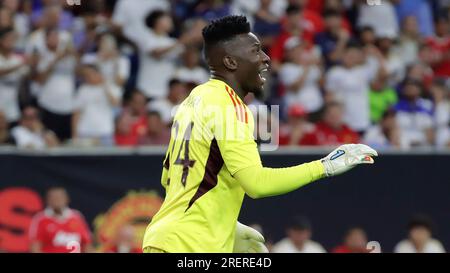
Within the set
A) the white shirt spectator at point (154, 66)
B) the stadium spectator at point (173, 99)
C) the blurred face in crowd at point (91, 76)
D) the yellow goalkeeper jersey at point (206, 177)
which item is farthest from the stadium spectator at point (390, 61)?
the yellow goalkeeper jersey at point (206, 177)

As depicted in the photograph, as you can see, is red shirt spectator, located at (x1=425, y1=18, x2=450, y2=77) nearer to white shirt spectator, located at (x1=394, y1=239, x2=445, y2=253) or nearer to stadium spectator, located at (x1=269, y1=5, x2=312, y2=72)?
stadium spectator, located at (x1=269, y1=5, x2=312, y2=72)

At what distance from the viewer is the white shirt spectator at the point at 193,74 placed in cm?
1358

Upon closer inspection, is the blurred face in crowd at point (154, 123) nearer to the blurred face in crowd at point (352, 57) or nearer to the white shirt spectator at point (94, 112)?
the white shirt spectator at point (94, 112)

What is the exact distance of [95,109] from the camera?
13.0 meters

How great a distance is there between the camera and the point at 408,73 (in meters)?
14.7

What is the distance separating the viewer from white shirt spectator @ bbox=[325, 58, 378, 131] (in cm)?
1366

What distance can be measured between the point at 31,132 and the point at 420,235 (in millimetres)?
4668

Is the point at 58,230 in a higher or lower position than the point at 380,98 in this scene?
lower

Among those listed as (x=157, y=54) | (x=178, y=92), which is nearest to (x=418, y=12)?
(x=157, y=54)

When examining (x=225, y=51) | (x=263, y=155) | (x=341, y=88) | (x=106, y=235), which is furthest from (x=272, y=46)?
(x=225, y=51)

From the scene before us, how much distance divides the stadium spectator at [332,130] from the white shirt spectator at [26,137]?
10.5ft

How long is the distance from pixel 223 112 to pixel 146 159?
5.54 m

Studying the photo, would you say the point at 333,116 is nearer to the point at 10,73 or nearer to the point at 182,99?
the point at 182,99

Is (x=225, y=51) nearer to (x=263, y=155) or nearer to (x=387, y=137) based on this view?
(x=263, y=155)
